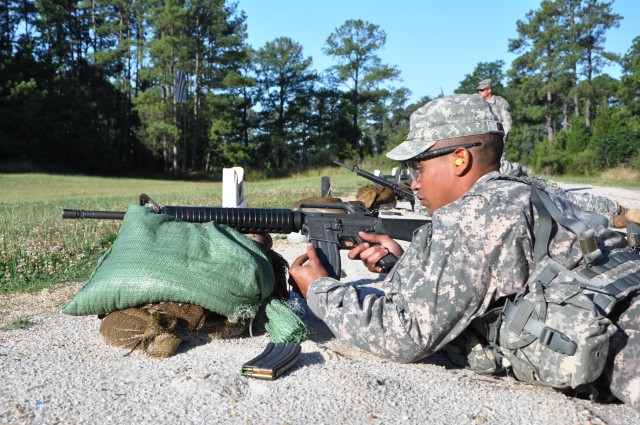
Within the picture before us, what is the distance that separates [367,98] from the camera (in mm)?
65125

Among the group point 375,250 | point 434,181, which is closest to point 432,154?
point 434,181

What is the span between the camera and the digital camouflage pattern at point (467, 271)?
8.98 ft

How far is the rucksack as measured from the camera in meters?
2.54

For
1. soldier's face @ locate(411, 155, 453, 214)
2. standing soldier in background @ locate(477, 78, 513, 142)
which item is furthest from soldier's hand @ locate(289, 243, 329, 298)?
standing soldier in background @ locate(477, 78, 513, 142)

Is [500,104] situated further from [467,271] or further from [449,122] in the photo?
[467,271]

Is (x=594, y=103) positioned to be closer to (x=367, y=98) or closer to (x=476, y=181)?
(x=367, y=98)

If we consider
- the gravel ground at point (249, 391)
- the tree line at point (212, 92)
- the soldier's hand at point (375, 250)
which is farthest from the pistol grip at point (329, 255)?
the tree line at point (212, 92)

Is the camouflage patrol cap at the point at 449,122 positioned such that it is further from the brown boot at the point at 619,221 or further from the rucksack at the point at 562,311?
the brown boot at the point at 619,221

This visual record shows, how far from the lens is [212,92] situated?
5747 cm

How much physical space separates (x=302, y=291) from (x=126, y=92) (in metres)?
60.3

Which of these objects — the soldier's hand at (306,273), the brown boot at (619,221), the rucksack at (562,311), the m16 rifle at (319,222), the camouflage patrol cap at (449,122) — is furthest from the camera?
the brown boot at (619,221)

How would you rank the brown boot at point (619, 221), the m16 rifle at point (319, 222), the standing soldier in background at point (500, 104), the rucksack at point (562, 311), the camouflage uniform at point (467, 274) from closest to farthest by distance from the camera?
the rucksack at point (562, 311) → the camouflage uniform at point (467, 274) → the m16 rifle at point (319, 222) → the brown boot at point (619, 221) → the standing soldier in background at point (500, 104)

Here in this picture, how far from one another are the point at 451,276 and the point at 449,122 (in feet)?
2.72

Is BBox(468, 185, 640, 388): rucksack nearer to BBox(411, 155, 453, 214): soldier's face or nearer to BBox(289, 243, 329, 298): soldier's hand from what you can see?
BBox(411, 155, 453, 214): soldier's face
